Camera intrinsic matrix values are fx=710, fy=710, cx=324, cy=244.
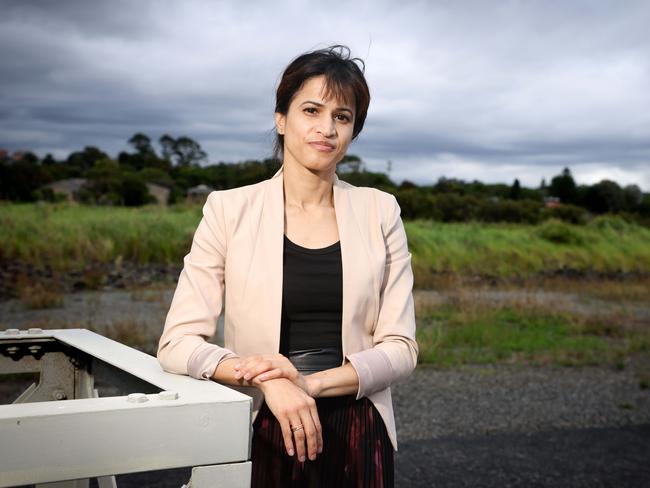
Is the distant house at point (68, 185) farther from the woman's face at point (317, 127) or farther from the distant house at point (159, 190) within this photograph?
the woman's face at point (317, 127)

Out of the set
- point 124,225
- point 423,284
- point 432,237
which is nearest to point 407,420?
point 423,284

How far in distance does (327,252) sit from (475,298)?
11658mm

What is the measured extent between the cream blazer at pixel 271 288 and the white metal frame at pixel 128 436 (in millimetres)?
491

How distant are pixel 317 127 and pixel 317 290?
386 mm

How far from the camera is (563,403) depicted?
20.9 feet

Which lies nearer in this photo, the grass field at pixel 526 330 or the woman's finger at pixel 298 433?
the woman's finger at pixel 298 433

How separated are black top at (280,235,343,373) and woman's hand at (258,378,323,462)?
0.66 ft

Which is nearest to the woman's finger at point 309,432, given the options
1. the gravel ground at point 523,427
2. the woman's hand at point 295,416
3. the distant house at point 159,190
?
the woman's hand at point 295,416

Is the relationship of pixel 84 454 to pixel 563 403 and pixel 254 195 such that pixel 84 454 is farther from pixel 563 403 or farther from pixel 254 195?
pixel 563 403

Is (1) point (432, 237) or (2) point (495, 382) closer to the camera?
(2) point (495, 382)

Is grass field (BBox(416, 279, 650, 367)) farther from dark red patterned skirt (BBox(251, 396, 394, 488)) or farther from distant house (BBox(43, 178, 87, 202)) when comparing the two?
distant house (BBox(43, 178, 87, 202))

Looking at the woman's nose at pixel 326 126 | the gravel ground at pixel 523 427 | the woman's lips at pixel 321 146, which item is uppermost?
the woman's nose at pixel 326 126

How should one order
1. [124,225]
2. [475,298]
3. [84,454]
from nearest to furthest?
[84,454] < [475,298] < [124,225]

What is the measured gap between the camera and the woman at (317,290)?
1.57 metres
